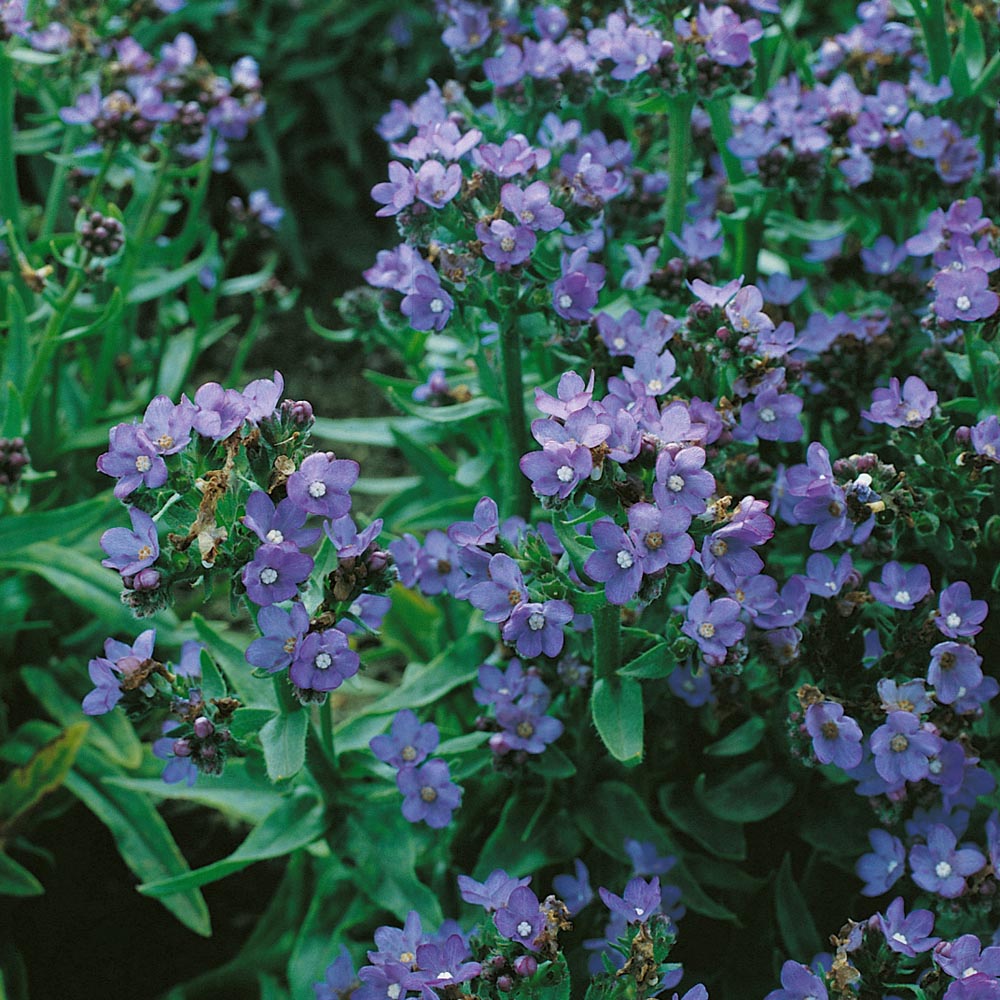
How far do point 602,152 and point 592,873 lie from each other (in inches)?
71.2

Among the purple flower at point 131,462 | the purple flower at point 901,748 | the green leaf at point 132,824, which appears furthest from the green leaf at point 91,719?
the purple flower at point 901,748

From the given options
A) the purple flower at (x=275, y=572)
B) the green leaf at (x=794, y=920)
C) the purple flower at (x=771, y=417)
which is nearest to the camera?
the purple flower at (x=275, y=572)

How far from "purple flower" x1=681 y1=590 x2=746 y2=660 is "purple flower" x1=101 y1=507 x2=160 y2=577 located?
95 centimetres

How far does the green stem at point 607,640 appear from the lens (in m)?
2.21

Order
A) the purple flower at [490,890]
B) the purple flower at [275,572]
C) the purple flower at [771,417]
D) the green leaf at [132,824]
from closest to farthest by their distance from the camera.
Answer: the purple flower at [275,572] < the purple flower at [490,890] < the purple flower at [771,417] < the green leaf at [132,824]

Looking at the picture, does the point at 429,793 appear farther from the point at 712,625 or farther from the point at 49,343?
the point at 49,343

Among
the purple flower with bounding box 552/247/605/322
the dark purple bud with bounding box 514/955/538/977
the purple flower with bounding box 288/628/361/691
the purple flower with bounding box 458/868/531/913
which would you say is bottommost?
the purple flower with bounding box 458/868/531/913

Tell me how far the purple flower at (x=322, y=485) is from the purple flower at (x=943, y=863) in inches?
51.5

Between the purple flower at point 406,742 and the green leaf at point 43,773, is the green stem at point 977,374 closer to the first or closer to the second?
the purple flower at point 406,742

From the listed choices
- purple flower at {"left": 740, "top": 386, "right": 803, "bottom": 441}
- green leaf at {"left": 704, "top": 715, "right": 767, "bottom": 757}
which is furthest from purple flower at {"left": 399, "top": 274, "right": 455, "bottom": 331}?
green leaf at {"left": 704, "top": 715, "right": 767, "bottom": 757}

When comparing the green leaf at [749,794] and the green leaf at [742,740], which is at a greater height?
the green leaf at [742,740]

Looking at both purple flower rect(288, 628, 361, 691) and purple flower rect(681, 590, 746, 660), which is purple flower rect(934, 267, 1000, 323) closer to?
purple flower rect(681, 590, 746, 660)

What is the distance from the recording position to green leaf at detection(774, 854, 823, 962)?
2.51m

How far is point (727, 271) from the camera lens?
337 cm
